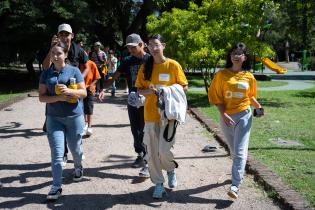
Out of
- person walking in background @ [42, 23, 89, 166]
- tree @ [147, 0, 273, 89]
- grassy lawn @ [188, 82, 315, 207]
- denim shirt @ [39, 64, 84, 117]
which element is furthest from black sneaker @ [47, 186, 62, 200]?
tree @ [147, 0, 273, 89]

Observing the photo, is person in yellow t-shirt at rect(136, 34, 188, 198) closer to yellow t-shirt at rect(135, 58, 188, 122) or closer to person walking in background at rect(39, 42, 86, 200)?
yellow t-shirt at rect(135, 58, 188, 122)

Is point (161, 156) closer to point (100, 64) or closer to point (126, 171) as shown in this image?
point (126, 171)

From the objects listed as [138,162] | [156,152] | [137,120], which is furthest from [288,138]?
[156,152]

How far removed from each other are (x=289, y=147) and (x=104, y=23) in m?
21.4

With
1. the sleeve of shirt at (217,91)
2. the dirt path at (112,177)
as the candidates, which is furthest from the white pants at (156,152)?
the sleeve of shirt at (217,91)

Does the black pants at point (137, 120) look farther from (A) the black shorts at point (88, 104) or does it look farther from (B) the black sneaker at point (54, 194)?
(A) the black shorts at point (88, 104)

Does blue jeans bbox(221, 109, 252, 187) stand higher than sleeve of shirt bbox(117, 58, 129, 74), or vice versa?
sleeve of shirt bbox(117, 58, 129, 74)

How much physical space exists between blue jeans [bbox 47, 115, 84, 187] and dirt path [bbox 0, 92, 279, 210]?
38 cm

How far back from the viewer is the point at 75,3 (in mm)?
18578

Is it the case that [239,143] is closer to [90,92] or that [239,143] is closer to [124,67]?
[124,67]

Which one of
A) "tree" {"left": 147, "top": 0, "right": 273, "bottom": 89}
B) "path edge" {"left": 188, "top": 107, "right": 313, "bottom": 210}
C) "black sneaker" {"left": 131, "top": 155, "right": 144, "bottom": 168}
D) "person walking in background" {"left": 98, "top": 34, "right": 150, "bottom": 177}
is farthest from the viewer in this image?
"tree" {"left": 147, "top": 0, "right": 273, "bottom": 89}

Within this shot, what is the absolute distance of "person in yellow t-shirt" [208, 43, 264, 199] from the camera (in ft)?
16.4

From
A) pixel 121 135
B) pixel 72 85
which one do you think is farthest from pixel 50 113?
pixel 121 135

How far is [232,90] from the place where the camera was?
5.04 metres
